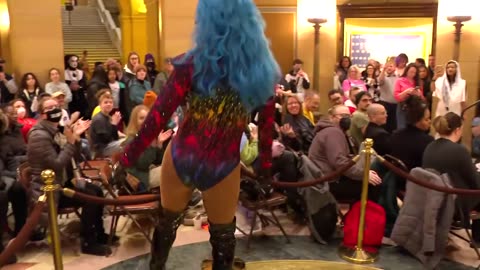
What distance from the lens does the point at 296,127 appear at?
6516 mm

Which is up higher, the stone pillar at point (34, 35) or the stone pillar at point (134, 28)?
the stone pillar at point (134, 28)

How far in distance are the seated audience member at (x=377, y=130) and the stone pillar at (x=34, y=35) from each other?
5526 mm

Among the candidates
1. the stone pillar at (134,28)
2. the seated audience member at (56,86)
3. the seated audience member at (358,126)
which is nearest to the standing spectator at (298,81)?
the seated audience member at (358,126)

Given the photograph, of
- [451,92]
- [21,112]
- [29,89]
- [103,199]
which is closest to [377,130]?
[103,199]

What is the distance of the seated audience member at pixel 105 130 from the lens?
6.14 meters

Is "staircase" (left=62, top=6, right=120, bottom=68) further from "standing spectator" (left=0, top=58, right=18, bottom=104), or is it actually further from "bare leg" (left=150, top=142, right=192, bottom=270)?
"bare leg" (left=150, top=142, right=192, bottom=270)

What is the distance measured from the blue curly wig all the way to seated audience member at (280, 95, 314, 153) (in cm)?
346

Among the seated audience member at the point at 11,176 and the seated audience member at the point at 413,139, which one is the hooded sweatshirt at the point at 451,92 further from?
the seated audience member at the point at 11,176

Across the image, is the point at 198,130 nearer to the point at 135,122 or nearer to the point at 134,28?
the point at 135,122

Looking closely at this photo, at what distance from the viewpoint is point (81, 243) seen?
5.14 meters

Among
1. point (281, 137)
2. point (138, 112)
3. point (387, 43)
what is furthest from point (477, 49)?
point (138, 112)

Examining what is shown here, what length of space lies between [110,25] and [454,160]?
19150 millimetres

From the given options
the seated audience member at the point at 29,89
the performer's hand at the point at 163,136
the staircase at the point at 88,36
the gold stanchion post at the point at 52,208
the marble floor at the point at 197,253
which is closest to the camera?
the gold stanchion post at the point at 52,208

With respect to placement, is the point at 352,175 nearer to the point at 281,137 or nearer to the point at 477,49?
the point at 281,137
